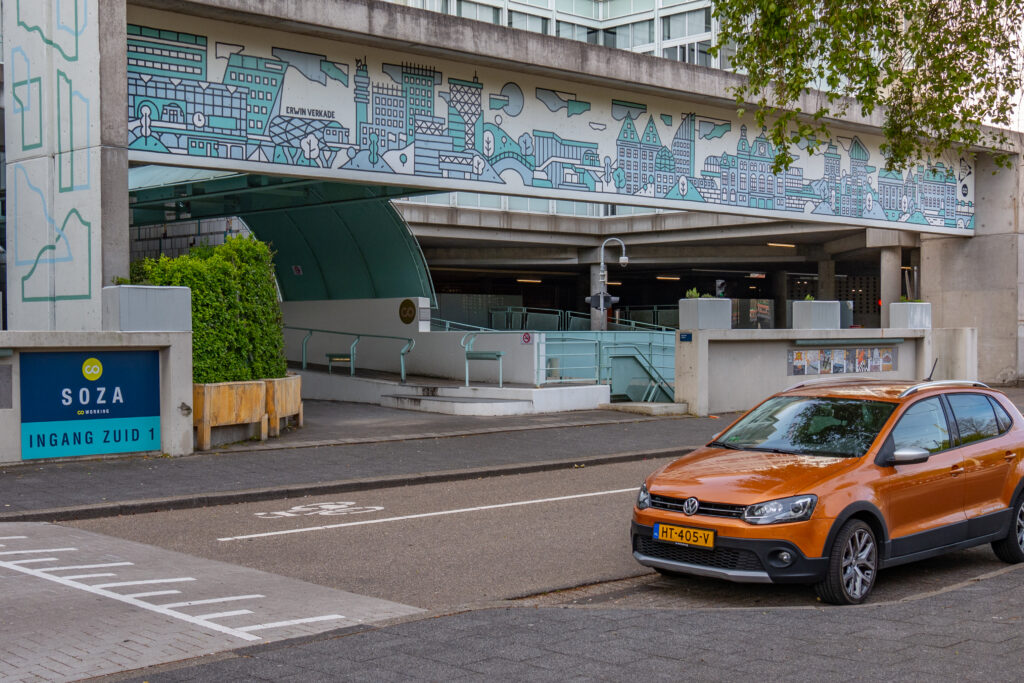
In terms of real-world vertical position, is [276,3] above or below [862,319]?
above

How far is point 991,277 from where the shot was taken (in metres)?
29.7

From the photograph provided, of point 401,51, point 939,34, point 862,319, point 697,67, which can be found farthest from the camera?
point 862,319

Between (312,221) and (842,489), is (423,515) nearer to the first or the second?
(842,489)

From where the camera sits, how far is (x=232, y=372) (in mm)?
15883

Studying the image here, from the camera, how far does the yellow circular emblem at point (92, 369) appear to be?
1394 cm

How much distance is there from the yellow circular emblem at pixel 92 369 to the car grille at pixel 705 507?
9.03 m

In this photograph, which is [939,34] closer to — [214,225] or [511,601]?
[511,601]

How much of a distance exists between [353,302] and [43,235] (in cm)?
1164

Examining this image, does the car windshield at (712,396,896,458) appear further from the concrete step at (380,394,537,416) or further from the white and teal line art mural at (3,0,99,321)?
the concrete step at (380,394,537,416)

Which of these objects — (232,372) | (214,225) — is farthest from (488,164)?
(214,225)

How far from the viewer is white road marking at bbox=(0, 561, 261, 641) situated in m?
6.38

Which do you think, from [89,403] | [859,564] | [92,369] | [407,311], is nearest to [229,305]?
[92,369]

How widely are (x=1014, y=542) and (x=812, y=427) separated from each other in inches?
78.9

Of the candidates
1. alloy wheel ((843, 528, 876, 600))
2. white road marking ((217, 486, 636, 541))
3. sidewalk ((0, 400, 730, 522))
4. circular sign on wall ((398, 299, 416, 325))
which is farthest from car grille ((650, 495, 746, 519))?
circular sign on wall ((398, 299, 416, 325))
